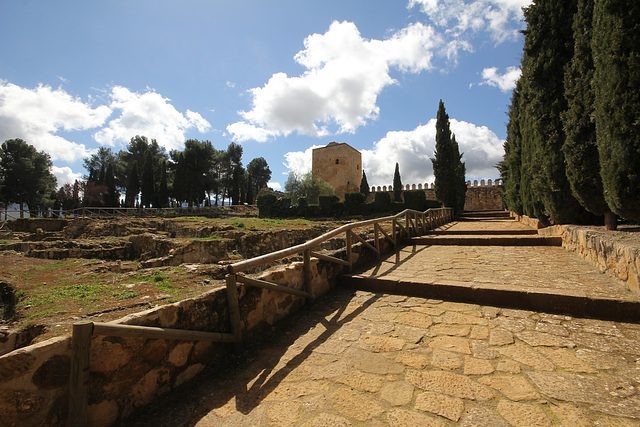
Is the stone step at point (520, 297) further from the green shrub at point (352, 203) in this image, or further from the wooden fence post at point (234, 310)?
the green shrub at point (352, 203)

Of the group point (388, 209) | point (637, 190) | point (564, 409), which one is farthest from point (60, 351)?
point (388, 209)

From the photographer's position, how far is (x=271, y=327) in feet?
10.3

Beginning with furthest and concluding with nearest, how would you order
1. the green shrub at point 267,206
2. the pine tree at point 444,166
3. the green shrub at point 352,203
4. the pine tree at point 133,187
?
1. the pine tree at point 133,187
2. the green shrub at point 267,206
3. the green shrub at point 352,203
4. the pine tree at point 444,166

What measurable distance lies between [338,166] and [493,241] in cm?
4362

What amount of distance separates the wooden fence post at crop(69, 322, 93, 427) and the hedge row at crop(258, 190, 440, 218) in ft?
90.9

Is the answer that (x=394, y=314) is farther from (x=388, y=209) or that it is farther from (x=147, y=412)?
(x=388, y=209)

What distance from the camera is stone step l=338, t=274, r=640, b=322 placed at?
2869 mm

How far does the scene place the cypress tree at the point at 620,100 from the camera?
3.81 meters

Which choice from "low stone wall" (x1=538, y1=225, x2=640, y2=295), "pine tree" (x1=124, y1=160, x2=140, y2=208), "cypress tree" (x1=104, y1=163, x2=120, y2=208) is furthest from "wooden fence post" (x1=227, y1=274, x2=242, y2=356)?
"cypress tree" (x1=104, y1=163, x2=120, y2=208)

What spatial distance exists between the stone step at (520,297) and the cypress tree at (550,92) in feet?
14.8

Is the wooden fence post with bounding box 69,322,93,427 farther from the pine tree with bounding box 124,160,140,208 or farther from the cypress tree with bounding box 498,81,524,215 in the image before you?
the pine tree with bounding box 124,160,140,208

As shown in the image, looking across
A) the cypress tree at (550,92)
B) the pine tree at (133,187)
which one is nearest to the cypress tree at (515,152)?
the cypress tree at (550,92)

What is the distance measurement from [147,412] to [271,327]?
1.38m

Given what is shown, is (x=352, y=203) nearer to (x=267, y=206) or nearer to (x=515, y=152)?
(x=267, y=206)
